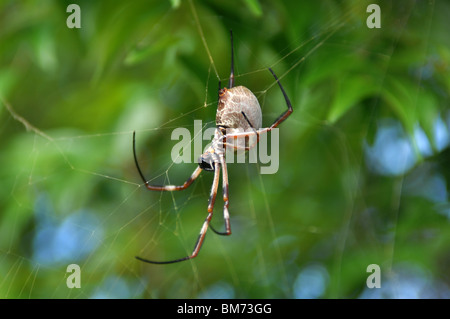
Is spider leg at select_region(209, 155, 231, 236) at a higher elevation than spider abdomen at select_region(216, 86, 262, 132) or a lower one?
lower

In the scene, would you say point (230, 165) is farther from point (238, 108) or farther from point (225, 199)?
point (238, 108)

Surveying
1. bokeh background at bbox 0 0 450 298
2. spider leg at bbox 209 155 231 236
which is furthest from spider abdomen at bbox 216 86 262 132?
spider leg at bbox 209 155 231 236

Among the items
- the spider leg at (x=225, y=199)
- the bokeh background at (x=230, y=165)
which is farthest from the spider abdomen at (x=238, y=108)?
the spider leg at (x=225, y=199)

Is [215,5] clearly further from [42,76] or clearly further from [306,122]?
[42,76]

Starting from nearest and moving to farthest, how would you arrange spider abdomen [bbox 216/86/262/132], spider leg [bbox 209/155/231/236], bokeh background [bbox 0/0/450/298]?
spider abdomen [bbox 216/86/262/132], bokeh background [bbox 0/0/450/298], spider leg [bbox 209/155/231/236]

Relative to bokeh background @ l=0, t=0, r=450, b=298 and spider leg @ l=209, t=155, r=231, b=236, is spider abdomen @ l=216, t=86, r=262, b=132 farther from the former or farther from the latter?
spider leg @ l=209, t=155, r=231, b=236

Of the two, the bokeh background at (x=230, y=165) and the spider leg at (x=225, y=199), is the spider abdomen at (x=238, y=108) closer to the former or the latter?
the bokeh background at (x=230, y=165)

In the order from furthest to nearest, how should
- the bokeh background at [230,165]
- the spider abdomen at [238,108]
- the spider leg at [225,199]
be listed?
1. the spider leg at [225,199]
2. the bokeh background at [230,165]
3. the spider abdomen at [238,108]
